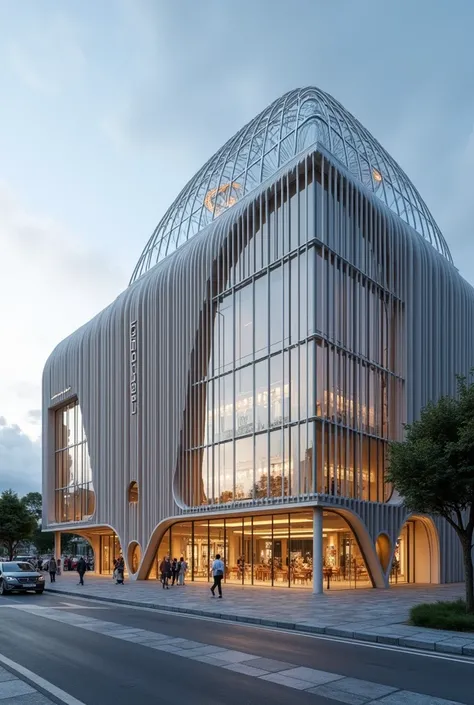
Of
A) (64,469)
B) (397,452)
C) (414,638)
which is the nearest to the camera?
(414,638)

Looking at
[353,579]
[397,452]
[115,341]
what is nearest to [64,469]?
[115,341]

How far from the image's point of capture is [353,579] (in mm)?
32469

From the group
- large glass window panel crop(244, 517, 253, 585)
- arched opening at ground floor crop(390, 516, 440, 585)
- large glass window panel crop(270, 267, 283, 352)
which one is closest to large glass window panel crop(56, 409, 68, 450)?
large glass window panel crop(244, 517, 253, 585)

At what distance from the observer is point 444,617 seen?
16500mm

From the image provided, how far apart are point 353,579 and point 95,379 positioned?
2488 centimetres

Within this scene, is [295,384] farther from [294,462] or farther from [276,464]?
[276,464]

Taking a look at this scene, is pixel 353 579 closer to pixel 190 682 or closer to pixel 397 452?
pixel 397 452

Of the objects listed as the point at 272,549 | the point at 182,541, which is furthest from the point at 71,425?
the point at 272,549

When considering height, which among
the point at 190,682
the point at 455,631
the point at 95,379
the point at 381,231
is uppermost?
the point at 381,231

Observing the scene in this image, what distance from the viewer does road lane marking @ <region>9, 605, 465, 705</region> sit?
988 centimetres

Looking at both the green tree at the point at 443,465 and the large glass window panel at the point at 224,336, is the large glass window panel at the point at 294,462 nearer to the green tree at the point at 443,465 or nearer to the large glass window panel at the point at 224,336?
the large glass window panel at the point at 224,336

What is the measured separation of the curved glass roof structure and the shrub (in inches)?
1103

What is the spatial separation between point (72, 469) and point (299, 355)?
1166 inches

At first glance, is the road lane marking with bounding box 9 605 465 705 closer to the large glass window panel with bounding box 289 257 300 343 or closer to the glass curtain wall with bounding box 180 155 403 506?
the glass curtain wall with bounding box 180 155 403 506
